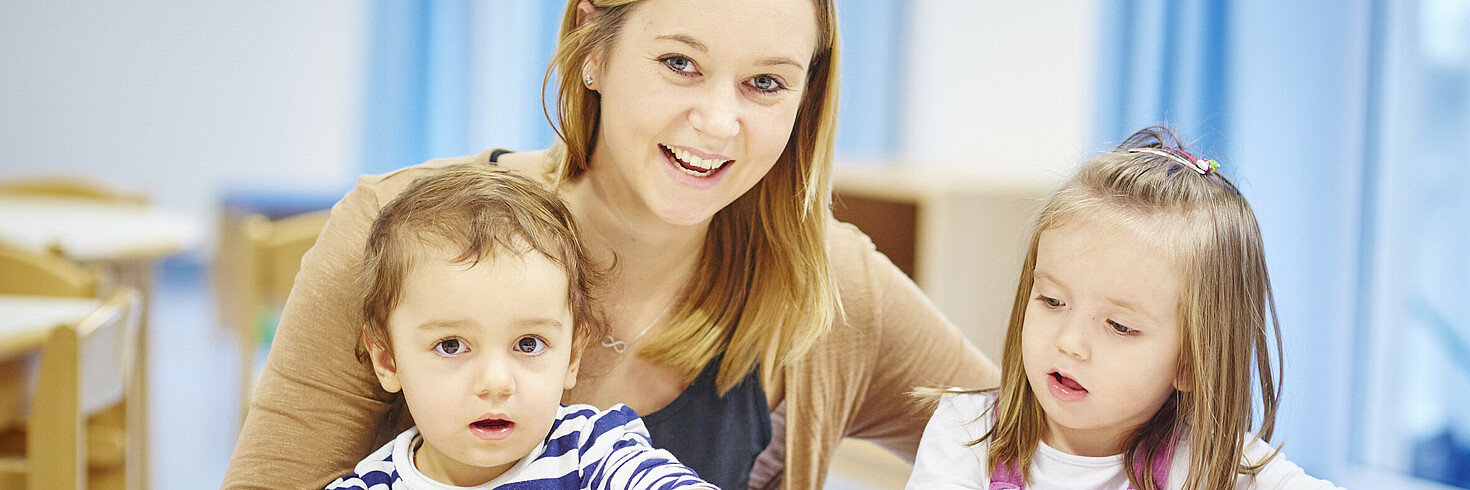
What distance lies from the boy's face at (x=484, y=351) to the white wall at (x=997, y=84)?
8.31 ft

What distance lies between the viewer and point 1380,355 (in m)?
2.87

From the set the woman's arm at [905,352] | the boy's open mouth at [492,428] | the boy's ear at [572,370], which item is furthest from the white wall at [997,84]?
the boy's open mouth at [492,428]

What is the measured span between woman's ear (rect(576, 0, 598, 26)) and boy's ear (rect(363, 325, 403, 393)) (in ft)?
1.26

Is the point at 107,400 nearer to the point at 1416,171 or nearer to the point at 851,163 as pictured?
the point at 851,163

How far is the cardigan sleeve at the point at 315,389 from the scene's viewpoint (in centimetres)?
125

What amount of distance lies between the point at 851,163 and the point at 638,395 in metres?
2.55

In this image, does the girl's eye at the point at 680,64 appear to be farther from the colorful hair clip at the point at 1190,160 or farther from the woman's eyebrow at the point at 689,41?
the colorful hair clip at the point at 1190,160

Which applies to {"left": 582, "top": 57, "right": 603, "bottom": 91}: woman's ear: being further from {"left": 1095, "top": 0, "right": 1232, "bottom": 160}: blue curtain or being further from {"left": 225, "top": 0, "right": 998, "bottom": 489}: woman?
{"left": 1095, "top": 0, "right": 1232, "bottom": 160}: blue curtain

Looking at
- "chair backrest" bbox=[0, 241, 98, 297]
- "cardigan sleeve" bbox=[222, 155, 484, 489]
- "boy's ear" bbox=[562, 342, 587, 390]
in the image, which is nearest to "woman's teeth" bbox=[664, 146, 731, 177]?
"boy's ear" bbox=[562, 342, 587, 390]

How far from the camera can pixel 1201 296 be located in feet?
3.62

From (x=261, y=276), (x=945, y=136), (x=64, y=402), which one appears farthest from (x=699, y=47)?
(x=945, y=136)

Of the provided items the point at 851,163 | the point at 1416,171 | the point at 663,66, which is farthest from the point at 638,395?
the point at 851,163

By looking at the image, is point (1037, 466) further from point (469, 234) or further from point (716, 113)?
point (469, 234)

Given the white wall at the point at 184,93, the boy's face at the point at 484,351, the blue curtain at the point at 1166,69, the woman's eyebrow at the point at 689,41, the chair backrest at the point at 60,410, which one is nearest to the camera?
the boy's face at the point at 484,351
